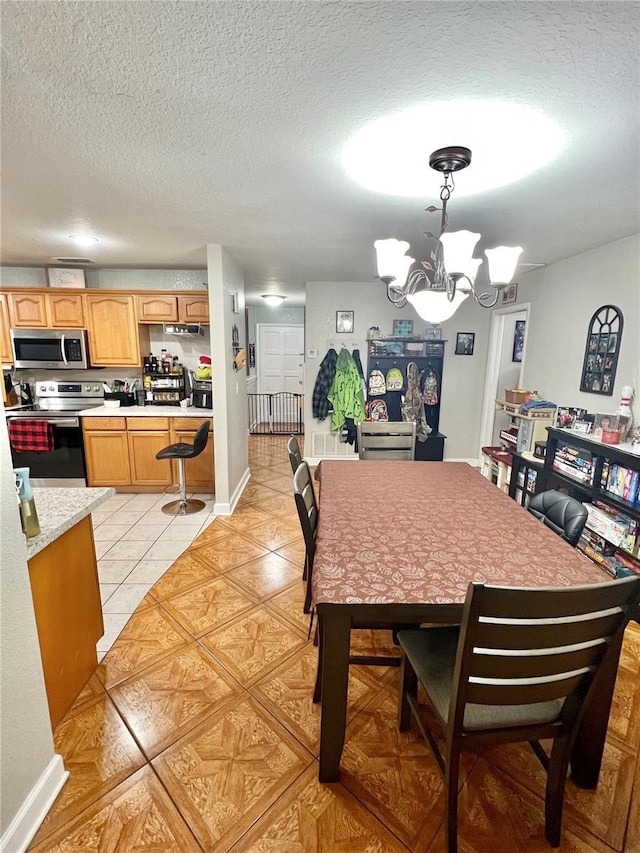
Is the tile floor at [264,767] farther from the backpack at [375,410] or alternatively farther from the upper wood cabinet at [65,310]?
the upper wood cabinet at [65,310]

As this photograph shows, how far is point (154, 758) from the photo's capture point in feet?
4.62

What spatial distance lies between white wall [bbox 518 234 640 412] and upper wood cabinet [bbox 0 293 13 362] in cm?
530

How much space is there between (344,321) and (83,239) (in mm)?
2814

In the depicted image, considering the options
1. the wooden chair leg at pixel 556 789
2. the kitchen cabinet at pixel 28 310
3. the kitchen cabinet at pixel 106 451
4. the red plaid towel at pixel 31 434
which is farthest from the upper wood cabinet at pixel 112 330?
the wooden chair leg at pixel 556 789

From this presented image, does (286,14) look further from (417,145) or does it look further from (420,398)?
(420,398)

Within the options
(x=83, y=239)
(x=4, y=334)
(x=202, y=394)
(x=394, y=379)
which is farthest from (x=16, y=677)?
(x=394, y=379)

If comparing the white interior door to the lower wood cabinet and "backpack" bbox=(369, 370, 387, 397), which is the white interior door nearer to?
"backpack" bbox=(369, 370, 387, 397)

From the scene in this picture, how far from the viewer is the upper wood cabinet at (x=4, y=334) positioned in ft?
12.9

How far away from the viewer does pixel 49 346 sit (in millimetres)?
3965

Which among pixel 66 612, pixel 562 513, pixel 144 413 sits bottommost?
pixel 66 612

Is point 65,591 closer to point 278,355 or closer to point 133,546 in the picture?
point 133,546

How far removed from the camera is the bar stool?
11.2ft

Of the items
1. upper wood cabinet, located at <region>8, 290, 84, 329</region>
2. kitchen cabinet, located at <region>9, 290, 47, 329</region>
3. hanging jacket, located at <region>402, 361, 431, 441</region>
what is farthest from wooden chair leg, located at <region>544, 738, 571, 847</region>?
kitchen cabinet, located at <region>9, 290, 47, 329</region>

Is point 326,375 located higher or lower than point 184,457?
higher
